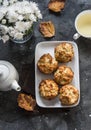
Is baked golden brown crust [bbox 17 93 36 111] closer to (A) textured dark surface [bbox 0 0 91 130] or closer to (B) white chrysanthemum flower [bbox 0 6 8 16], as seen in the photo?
(A) textured dark surface [bbox 0 0 91 130]

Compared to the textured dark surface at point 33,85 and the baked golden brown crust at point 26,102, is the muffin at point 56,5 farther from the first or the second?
the baked golden brown crust at point 26,102

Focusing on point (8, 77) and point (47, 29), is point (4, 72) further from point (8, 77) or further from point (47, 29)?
point (47, 29)

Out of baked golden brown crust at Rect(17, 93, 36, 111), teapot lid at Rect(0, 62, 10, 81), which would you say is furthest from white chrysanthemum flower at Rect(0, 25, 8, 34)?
baked golden brown crust at Rect(17, 93, 36, 111)

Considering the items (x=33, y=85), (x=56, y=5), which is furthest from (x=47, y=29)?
(x=33, y=85)

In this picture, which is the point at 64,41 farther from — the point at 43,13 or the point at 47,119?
the point at 47,119

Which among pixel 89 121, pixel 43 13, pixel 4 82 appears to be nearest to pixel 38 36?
pixel 43 13

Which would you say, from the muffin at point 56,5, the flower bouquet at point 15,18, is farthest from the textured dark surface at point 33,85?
the flower bouquet at point 15,18

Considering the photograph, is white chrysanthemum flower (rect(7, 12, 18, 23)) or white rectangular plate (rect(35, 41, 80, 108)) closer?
white chrysanthemum flower (rect(7, 12, 18, 23))
